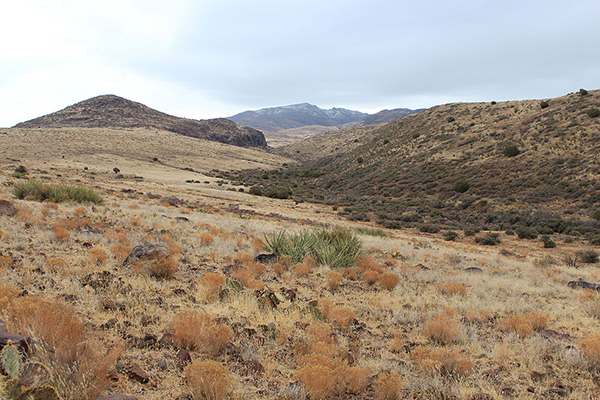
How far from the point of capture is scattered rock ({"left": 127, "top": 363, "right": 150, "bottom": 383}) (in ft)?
11.3

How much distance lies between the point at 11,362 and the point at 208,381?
1.63 metres

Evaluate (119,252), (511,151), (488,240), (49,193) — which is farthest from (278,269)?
(511,151)

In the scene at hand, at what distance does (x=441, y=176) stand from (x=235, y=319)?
136ft

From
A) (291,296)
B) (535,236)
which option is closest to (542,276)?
(291,296)

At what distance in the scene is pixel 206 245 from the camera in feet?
33.4

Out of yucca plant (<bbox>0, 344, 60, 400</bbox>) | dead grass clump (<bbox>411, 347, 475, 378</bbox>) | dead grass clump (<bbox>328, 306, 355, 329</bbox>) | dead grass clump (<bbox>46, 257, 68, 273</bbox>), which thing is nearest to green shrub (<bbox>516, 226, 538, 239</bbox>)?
dead grass clump (<bbox>328, 306, 355, 329</bbox>)

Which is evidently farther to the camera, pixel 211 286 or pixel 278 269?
pixel 278 269

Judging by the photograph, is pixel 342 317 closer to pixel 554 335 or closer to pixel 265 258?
pixel 554 335

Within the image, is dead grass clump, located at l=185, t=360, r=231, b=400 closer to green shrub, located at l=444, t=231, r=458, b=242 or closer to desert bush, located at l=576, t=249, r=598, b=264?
desert bush, located at l=576, t=249, r=598, b=264

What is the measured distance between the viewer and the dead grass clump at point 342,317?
215 inches

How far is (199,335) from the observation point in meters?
4.27

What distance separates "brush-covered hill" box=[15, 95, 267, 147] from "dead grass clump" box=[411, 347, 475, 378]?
108058 millimetres

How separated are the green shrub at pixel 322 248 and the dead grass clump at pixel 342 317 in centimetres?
388

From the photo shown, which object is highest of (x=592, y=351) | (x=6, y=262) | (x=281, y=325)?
(x=6, y=262)
